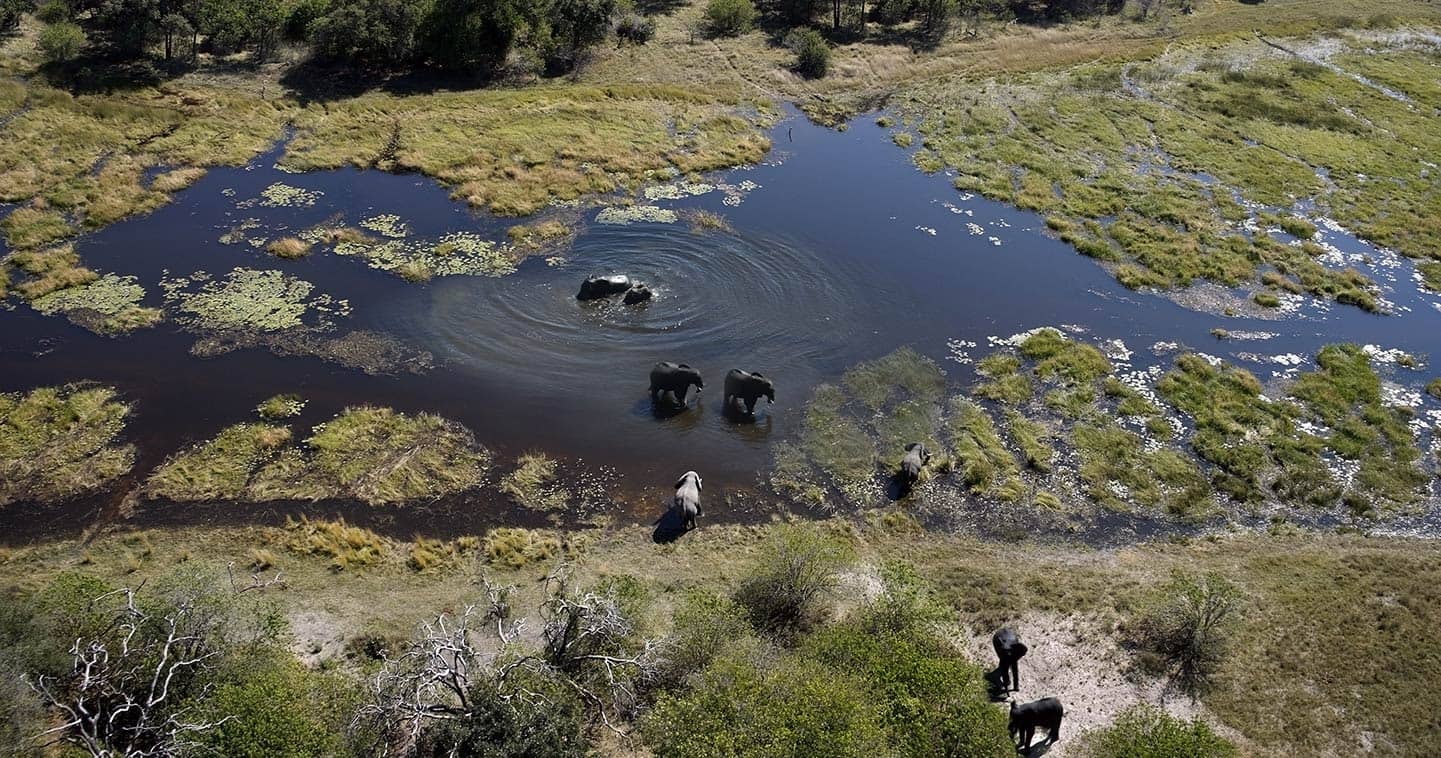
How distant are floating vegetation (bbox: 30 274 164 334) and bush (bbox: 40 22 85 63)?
30532 millimetres

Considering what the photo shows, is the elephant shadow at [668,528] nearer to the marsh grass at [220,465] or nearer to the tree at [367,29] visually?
the marsh grass at [220,465]

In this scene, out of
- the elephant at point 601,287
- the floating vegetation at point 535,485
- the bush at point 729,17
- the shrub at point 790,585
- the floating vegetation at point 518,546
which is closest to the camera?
the shrub at point 790,585

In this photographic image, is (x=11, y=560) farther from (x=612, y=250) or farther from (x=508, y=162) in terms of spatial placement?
(x=508, y=162)

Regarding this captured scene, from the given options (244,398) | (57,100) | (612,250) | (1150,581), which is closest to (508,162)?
(612,250)

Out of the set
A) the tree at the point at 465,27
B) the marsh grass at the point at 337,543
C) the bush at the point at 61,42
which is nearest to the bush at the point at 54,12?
the bush at the point at 61,42

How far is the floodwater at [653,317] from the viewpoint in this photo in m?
30.0

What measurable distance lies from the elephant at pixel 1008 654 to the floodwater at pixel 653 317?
9.94 meters

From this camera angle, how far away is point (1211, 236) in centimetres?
4519

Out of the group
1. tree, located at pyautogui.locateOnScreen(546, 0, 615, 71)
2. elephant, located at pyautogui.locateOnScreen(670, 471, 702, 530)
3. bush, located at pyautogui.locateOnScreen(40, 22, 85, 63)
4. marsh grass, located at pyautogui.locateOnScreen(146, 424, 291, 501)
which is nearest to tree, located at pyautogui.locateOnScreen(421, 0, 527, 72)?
tree, located at pyautogui.locateOnScreen(546, 0, 615, 71)

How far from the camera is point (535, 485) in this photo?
2739cm

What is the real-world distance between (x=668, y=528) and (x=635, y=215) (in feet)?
75.0

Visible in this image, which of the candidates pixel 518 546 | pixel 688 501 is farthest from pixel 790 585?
pixel 518 546

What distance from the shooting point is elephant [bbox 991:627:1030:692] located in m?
20.8

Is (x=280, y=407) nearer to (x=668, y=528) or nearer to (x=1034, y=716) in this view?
(x=668, y=528)
